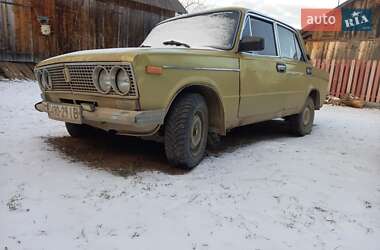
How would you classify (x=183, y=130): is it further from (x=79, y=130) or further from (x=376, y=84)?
(x=376, y=84)

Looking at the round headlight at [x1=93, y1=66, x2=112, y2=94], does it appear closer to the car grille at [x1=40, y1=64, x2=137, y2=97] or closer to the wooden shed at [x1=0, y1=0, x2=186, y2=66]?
the car grille at [x1=40, y1=64, x2=137, y2=97]

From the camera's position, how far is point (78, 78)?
3.02m

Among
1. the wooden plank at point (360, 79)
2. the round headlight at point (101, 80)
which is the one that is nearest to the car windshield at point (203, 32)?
the round headlight at point (101, 80)

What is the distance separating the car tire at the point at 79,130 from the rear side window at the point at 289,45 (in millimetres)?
2947

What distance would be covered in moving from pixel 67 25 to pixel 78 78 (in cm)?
853

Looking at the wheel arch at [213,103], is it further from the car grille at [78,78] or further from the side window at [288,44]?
the side window at [288,44]

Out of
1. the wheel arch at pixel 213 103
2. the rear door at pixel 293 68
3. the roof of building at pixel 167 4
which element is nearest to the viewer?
the wheel arch at pixel 213 103

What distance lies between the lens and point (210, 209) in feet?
7.86

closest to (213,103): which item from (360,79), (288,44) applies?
(288,44)

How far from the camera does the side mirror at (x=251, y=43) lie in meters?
3.45

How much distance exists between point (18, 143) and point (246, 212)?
283cm

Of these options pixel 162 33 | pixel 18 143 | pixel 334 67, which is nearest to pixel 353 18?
pixel 334 67
